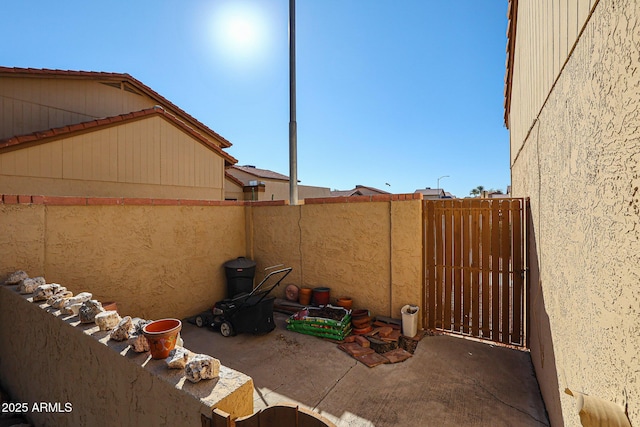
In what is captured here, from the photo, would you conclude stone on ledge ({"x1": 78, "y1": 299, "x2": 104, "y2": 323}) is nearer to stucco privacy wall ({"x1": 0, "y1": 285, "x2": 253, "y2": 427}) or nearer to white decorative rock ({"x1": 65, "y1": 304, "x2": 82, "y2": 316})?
stucco privacy wall ({"x1": 0, "y1": 285, "x2": 253, "y2": 427})

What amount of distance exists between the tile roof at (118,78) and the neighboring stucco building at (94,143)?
26 mm

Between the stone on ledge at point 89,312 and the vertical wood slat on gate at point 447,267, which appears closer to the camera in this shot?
the stone on ledge at point 89,312

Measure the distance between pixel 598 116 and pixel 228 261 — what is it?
21.1 feet

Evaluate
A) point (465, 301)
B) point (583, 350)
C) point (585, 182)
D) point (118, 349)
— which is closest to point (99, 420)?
point (118, 349)

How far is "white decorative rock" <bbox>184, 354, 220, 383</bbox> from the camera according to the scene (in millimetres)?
1553

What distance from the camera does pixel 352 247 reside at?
5668 millimetres

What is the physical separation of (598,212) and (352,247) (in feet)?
14.5

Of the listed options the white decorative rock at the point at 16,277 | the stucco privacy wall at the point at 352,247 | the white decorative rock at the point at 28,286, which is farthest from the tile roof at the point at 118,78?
the white decorative rock at the point at 28,286

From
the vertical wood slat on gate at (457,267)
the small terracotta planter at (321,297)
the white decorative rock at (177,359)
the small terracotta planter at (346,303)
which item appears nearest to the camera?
the white decorative rock at (177,359)

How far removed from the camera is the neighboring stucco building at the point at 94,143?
6203mm

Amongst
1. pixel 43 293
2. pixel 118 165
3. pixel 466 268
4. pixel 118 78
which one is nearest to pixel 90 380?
pixel 43 293

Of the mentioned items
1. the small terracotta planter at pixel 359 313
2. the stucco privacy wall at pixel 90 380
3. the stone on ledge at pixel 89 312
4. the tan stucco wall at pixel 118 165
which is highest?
the tan stucco wall at pixel 118 165

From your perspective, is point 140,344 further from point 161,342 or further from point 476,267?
point 476,267

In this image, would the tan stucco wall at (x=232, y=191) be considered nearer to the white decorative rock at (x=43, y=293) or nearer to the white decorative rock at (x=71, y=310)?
the white decorative rock at (x=43, y=293)
